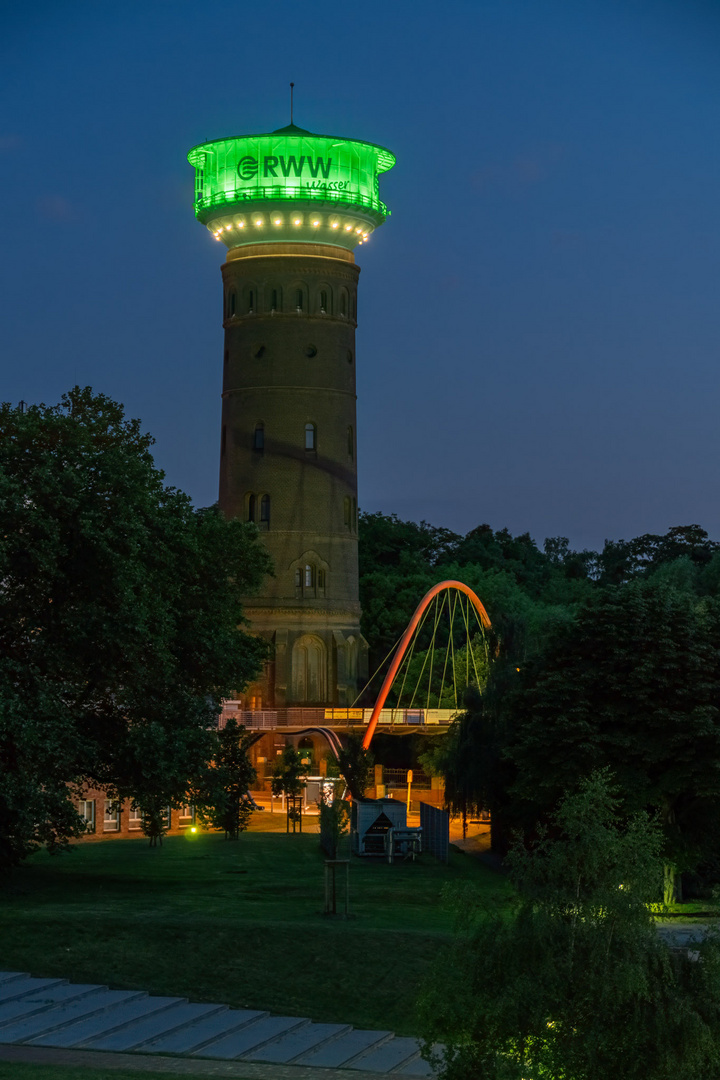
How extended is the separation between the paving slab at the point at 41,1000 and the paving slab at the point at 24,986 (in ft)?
0.21

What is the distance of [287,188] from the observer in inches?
3147

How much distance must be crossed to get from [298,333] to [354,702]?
19.0m

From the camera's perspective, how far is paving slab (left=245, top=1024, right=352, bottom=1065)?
829 inches

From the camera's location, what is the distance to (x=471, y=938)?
17.2 metres

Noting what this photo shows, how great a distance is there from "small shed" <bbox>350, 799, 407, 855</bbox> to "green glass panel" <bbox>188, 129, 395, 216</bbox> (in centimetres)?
4353

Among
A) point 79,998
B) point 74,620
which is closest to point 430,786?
point 74,620

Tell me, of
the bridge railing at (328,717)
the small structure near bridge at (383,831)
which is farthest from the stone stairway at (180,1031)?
the bridge railing at (328,717)

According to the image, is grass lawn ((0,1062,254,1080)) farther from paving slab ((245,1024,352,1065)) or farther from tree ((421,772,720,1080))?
tree ((421,772,720,1080))

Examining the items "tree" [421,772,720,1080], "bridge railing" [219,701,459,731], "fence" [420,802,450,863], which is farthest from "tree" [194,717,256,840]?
"bridge railing" [219,701,459,731]

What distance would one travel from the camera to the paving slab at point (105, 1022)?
21.2 m

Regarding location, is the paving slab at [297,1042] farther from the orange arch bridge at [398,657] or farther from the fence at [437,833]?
the orange arch bridge at [398,657]

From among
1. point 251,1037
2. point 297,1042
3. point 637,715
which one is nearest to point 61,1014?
point 251,1037

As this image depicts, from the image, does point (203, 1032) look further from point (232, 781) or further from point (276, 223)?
point (276, 223)

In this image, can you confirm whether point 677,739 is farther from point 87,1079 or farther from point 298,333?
point 298,333
